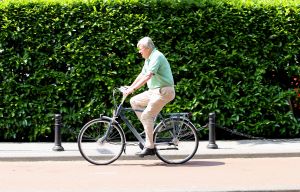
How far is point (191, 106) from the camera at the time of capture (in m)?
12.8

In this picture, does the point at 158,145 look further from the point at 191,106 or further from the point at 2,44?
the point at 2,44

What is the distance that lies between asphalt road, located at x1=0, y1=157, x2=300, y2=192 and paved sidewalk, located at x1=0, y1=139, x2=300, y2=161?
16 centimetres

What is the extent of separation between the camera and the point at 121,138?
9.89 m

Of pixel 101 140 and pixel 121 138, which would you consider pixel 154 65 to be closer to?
pixel 121 138

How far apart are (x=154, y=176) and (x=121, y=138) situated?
122 centimetres

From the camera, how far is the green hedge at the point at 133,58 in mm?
12562

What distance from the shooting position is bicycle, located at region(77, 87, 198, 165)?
9.85 metres

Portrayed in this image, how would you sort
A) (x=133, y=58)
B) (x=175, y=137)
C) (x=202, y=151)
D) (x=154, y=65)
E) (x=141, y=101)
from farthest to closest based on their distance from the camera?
(x=133, y=58)
(x=202, y=151)
(x=175, y=137)
(x=141, y=101)
(x=154, y=65)

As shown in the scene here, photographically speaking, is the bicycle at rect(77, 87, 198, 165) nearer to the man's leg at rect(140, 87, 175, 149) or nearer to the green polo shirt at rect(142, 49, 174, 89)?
the man's leg at rect(140, 87, 175, 149)

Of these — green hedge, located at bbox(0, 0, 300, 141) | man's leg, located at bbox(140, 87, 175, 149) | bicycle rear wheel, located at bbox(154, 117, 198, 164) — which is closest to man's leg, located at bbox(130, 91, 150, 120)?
man's leg, located at bbox(140, 87, 175, 149)

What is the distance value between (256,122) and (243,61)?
1.33 m

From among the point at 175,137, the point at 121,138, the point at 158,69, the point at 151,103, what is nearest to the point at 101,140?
the point at 121,138

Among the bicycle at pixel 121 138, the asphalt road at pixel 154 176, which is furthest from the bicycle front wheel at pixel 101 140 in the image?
the asphalt road at pixel 154 176

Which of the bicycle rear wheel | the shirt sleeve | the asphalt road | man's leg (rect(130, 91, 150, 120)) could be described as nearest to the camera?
the asphalt road
